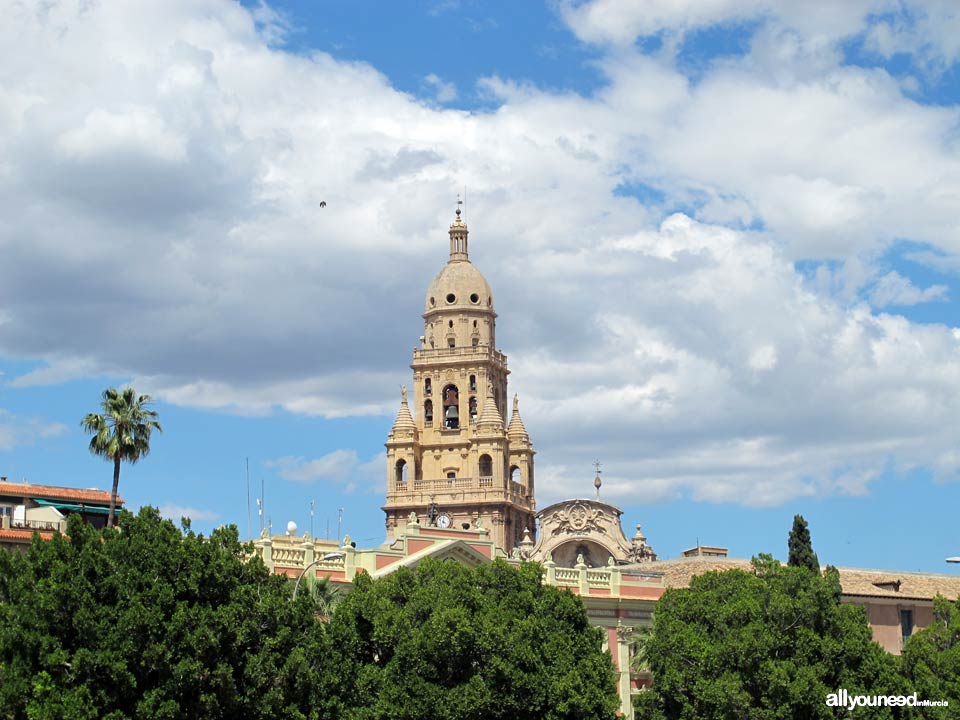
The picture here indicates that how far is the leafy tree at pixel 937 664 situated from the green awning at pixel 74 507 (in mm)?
41719

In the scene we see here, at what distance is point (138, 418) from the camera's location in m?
89.2

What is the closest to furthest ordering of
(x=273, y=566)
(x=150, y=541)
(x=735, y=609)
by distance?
(x=150, y=541) → (x=735, y=609) → (x=273, y=566)

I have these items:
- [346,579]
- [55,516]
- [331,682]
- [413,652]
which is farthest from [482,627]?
[55,516]

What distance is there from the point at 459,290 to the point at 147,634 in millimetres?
92429

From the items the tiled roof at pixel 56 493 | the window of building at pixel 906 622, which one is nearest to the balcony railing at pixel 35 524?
the tiled roof at pixel 56 493

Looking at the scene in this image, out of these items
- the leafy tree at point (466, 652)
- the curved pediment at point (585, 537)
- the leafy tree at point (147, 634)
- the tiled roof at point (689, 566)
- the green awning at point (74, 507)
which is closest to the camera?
the leafy tree at point (147, 634)

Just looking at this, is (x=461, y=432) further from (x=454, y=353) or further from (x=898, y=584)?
(x=898, y=584)

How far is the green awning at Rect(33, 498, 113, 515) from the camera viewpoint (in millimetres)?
87000

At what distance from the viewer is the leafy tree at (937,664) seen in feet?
225

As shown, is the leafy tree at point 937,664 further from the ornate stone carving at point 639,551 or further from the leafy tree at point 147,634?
the ornate stone carving at point 639,551

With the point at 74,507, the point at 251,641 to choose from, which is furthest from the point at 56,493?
the point at 251,641

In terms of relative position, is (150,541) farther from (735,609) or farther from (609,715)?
(735,609)

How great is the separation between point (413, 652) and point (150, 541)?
11730 millimetres

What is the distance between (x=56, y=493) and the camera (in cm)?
8844
